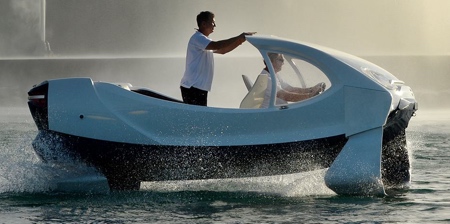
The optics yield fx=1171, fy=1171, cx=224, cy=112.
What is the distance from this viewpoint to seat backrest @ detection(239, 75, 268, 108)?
Answer: 31.6ft

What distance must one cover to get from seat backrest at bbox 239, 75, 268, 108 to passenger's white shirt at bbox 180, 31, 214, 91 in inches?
23.2

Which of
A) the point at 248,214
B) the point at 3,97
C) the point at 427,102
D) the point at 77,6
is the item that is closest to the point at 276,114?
the point at 248,214

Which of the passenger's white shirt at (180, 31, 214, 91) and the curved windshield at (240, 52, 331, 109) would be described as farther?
the passenger's white shirt at (180, 31, 214, 91)

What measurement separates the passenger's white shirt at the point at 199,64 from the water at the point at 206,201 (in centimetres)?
93

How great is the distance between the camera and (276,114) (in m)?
9.38

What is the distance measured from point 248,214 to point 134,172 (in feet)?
4.80

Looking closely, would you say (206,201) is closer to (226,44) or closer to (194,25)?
(226,44)

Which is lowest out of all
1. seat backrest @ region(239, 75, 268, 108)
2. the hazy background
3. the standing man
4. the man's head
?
seat backrest @ region(239, 75, 268, 108)

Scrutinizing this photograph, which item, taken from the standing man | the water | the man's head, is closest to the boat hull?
the water

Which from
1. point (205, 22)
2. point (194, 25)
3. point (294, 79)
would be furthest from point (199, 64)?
point (194, 25)

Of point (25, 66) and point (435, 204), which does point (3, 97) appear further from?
point (435, 204)

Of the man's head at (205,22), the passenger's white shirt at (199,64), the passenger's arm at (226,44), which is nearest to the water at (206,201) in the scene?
the passenger's white shirt at (199,64)

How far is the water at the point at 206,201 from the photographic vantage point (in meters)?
8.60

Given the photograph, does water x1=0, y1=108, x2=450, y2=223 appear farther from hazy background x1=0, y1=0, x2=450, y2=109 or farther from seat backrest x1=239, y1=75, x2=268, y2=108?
hazy background x1=0, y1=0, x2=450, y2=109
